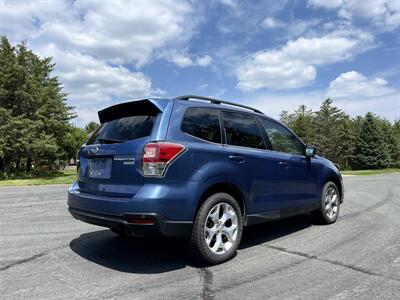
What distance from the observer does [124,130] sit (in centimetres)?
497

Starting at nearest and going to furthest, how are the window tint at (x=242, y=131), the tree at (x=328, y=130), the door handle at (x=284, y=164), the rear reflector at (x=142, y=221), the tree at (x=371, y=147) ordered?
the rear reflector at (x=142, y=221) → the window tint at (x=242, y=131) → the door handle at (x=284, y=164) → the tree at (x=371, y=147) → the tree at (x=328, y=130)

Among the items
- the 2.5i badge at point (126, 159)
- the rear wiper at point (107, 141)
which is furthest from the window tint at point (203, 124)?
the rear wiper at point (107, 141)

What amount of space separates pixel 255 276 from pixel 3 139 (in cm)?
2819

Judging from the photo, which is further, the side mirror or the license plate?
the side mirror

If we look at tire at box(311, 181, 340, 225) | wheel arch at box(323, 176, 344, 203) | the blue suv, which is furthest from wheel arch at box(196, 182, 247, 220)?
wheel arch at box(323, 176, 344, 203)

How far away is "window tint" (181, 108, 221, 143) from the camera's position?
4.83 meters

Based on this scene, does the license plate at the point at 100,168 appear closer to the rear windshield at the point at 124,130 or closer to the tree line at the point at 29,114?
the rear windshield at the point at 124,130

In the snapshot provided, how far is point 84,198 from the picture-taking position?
16.2 feet

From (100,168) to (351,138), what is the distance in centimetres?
7931

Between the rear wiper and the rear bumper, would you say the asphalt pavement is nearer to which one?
the rear bumper

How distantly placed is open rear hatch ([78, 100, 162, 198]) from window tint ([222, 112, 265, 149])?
3.57ft

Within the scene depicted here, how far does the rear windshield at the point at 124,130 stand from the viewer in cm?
472

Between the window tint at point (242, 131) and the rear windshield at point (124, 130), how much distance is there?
1.11m

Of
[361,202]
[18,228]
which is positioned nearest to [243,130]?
[18,228]
